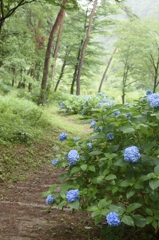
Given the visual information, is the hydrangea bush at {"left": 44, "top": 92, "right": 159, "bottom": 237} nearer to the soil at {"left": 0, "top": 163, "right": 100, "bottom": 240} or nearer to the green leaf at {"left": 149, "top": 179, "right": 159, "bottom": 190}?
the green leaf at {"left": 149, "top": 179, "right": 159, "bottom": 190}

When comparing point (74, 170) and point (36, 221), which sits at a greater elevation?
point (74, 170)

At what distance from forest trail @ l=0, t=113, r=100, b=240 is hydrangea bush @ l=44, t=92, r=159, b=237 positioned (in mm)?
403

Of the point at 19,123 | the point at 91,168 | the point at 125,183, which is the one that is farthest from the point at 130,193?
the point at 19,123

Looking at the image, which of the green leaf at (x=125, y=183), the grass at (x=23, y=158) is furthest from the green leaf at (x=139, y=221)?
the grass at (x=23, y=158)

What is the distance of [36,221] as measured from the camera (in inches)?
94.3

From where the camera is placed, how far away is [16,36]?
7.71 meters

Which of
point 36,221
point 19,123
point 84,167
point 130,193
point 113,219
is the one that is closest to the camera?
point 113,219

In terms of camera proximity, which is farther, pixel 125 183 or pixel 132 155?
pixel 125 183

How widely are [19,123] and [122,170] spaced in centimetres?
487

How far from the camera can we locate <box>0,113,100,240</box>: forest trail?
212 cm

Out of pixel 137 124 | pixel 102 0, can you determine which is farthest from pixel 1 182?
pixel 102 0

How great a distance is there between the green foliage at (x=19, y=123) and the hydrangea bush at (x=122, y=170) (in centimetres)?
336

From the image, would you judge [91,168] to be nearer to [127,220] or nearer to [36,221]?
[127,220]

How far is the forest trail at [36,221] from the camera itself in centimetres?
212
